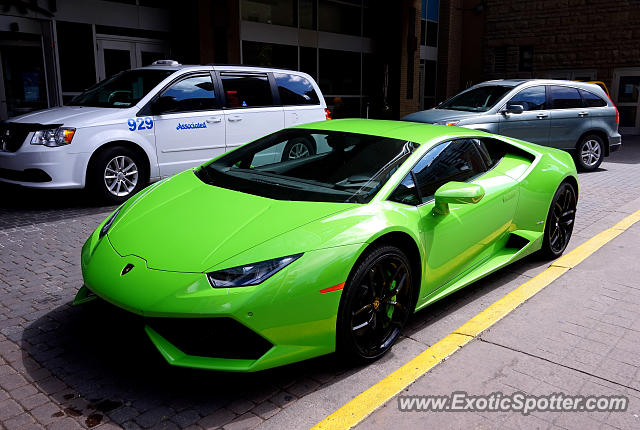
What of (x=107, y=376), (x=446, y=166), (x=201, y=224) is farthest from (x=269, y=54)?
(x=107, y=376)

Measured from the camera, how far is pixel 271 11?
16.2m

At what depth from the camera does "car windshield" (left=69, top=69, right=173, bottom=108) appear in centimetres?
752

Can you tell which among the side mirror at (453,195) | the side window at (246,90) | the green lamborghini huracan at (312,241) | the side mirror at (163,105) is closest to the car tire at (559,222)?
the green lamborghini huracan at (312,241)

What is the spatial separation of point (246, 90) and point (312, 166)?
15.8 ft

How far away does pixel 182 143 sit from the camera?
7.67 metres

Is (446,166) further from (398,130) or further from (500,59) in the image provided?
(500,59)

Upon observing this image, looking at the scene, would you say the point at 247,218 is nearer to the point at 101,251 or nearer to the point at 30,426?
the point at 101,251

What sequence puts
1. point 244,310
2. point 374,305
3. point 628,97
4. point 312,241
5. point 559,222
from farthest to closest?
1. point 628,97
2. point 559,222
3. point 374,305
4. point 312,241
5. point 244,310

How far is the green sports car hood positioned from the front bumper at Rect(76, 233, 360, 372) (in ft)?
0.45

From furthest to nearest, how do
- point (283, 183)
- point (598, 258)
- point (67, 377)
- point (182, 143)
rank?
point (182, 143), point (598, 258), point (283, 183), point (67, 377)

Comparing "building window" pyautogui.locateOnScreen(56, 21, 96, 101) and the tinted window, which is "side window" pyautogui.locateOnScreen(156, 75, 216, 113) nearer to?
the tinted window

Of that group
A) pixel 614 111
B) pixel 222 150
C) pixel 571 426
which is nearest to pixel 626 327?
pixel 571 426

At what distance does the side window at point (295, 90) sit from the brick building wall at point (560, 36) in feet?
54.4

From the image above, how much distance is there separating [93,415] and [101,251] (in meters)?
0.97
